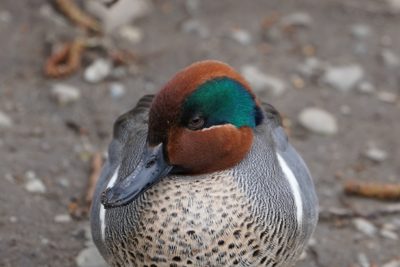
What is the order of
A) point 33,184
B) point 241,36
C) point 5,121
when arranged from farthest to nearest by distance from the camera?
point 241,36 < point 5,121 < point 33,184

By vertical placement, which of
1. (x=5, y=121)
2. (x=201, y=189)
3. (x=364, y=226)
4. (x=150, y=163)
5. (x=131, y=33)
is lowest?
(x=364, y=226)

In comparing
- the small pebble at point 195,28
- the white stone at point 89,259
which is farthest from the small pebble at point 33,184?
the small pebble at point 195,28

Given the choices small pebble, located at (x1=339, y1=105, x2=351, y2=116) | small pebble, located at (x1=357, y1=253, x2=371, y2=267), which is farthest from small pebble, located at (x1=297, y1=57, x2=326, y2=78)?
small pebble, located at (x1=357, y1=253, x2=371, y2=267)

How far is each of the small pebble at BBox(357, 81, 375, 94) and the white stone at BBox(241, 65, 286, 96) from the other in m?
0.40

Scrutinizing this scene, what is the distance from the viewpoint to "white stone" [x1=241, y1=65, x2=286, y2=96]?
4.29 meters

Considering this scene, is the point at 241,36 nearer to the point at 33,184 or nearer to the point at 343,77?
the point at 343,77

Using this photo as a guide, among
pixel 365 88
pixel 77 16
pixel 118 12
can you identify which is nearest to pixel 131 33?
pixel 118 12

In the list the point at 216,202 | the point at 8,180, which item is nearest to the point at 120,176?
the point at 216,202

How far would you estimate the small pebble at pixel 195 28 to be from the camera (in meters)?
4.64

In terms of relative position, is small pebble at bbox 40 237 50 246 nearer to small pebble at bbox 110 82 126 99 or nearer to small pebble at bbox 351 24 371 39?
small pebble at bbox 110 82 126 99

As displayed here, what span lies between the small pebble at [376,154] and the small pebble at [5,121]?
5.30ft

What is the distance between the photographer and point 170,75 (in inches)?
170

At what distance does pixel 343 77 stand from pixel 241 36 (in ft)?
1.96

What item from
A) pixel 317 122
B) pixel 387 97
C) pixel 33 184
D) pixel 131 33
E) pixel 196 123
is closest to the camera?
pixel 196 123
